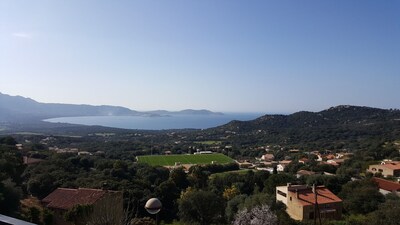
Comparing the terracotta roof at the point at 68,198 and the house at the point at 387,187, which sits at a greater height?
the terracotta roof at the point at 68,198

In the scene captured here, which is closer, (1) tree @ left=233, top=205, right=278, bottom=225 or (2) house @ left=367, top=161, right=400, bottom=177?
(1) tree @ left=233, top=205, right=278, bottom=225

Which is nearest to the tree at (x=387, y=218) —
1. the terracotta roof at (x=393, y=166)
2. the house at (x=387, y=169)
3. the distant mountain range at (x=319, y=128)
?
the house at (x=387, y=169)

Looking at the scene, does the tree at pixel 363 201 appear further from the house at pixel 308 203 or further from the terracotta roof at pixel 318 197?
the terracotta roof at pixel 318 197

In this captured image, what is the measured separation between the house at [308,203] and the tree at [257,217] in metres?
4.19

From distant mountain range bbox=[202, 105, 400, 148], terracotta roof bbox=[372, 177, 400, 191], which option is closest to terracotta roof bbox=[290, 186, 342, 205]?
terracotta roof bbox=[372, 177, 400, 191]

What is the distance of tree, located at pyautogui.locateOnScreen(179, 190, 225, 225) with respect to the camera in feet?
57.1

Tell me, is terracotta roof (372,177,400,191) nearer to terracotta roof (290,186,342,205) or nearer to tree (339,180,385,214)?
tree (339,180,385,214)

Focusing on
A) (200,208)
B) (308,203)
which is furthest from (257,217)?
(308,203)

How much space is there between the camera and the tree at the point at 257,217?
15.1 m

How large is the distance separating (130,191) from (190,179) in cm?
1010

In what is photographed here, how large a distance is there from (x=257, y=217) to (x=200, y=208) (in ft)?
10.3

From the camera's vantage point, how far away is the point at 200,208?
688 inches

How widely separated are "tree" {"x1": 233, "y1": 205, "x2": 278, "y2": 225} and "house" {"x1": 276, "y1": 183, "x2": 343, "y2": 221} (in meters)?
4.19

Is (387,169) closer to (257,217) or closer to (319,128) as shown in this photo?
(257,217)
